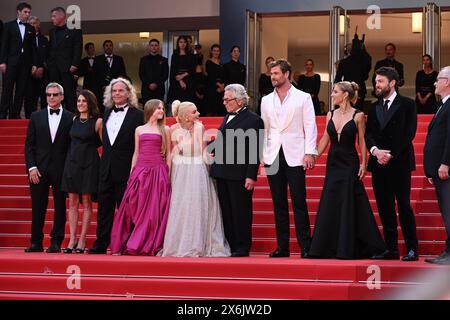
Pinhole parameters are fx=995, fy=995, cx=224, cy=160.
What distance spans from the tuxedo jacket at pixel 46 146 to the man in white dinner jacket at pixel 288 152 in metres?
2.17

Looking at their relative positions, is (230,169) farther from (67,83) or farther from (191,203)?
(67,83)

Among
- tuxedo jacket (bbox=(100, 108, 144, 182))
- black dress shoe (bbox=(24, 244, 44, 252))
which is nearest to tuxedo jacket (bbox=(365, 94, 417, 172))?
tuxedo jacket (bbox=(100, 108, 144, 182))

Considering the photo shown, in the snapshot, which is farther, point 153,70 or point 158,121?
point 153,70

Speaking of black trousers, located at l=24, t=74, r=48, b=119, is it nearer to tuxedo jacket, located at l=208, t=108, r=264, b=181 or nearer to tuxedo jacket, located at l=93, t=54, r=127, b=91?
tuxedo jacket, located at l=93, t=54, r=127, b=91

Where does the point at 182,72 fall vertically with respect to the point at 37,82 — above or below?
above

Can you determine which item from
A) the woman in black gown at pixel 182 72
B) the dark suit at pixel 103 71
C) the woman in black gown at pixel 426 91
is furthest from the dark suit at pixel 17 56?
the woman in black gown at pixel 426 91

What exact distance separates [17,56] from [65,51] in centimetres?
69

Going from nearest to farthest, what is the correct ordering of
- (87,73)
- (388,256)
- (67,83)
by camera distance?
(388,256)
(67,83)
(87,73)

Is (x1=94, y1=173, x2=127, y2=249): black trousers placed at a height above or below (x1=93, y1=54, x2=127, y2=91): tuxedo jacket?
below

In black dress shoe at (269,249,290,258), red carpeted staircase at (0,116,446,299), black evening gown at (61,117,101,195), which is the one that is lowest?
red carpeted staircase at (0,116,446,299)

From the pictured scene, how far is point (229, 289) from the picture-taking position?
8328mm

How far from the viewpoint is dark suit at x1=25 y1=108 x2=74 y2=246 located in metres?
10.3

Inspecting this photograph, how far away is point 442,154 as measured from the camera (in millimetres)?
8719

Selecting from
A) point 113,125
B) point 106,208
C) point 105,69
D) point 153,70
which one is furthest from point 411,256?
point 105,69
